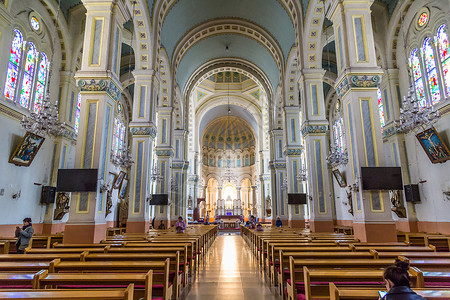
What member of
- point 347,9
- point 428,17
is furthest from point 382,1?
point 347,9

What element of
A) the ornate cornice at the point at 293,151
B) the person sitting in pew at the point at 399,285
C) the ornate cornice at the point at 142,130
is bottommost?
the person sitting in pew at the point at 399,285

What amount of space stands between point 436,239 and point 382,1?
437 inches

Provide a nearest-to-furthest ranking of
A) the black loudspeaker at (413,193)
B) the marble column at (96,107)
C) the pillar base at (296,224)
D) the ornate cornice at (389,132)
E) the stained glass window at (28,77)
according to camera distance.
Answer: the marble column at (96,107), the stained glass window at (28,77), the black loudspeaker at (413,193), the ornate cornice at (389,132), the pillar base at (296,224)

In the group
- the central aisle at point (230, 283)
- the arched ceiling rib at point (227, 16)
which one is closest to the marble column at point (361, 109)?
the central aisle at point (230, 283)

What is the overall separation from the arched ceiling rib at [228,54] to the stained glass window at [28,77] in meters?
8.75

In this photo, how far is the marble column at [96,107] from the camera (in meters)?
6.88

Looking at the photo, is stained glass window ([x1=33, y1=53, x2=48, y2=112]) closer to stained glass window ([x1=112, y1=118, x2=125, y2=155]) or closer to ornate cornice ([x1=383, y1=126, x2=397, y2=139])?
stained glass window ([x1=112, y1=118, x2=125, y2=155])

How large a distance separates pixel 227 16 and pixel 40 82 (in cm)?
1106

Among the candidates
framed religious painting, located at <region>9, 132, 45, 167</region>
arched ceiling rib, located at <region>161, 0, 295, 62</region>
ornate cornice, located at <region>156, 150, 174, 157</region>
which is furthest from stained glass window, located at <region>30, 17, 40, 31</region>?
ornate cornice, located at <region>156, 150, 174, 157</region>

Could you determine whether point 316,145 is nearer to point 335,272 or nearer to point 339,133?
point 335,272

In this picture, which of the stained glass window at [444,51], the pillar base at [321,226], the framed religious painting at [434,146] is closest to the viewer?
the framed religious painting at [434,146]

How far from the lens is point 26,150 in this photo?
10938 millimetres

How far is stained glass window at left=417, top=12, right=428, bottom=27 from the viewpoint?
1175 cm

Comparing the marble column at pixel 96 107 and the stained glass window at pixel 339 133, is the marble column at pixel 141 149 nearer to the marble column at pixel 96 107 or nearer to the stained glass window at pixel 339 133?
the marble column at pixel 96 107
